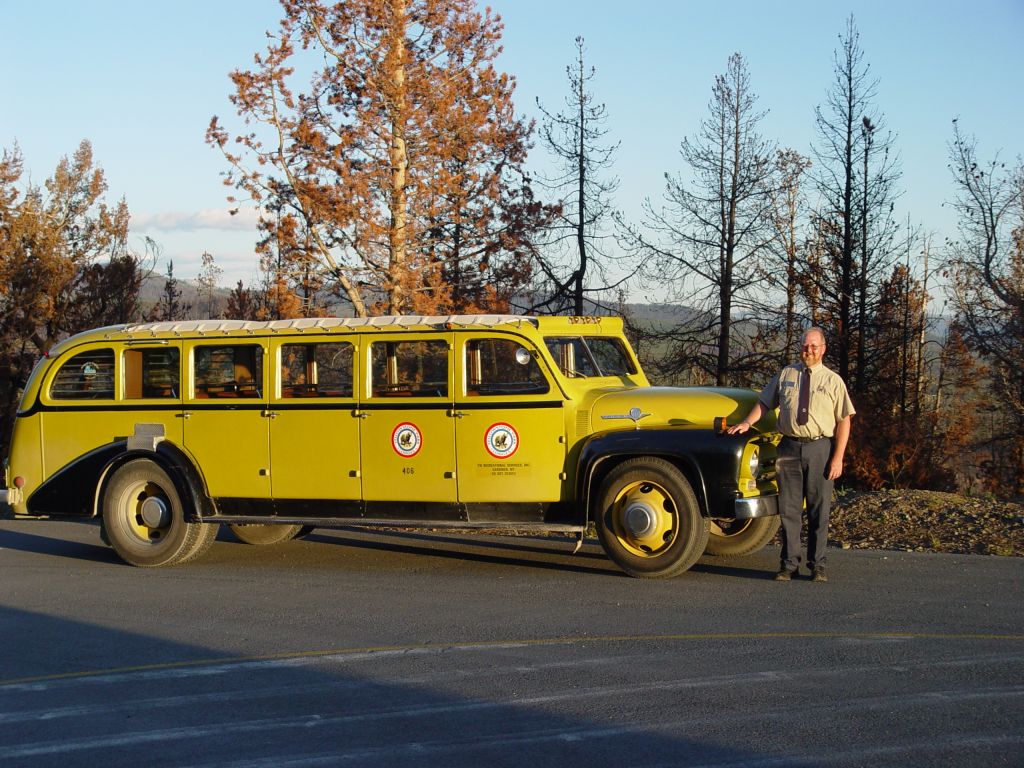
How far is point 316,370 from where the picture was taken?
35.1 feet

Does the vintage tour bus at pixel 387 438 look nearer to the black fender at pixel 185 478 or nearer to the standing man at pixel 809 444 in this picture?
the black fender at pixel 185 478

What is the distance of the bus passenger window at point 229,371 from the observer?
1086 centimetres

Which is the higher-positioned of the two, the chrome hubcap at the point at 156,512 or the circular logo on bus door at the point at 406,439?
the circular logo on bus door at the point at 406,439

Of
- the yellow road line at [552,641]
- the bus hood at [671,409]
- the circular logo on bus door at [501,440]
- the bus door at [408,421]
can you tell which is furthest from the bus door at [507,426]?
the yellow road line at [552,641]

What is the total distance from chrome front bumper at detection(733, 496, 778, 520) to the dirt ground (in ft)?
7.35

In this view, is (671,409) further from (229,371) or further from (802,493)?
(229,371)

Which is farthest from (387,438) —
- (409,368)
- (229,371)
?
(229,371)

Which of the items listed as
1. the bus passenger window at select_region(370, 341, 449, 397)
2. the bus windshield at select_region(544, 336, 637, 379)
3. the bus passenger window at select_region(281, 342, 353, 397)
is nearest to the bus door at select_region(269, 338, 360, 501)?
the bus passenger window at select_region(281, 342, 353, 397)

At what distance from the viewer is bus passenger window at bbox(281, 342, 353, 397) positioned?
34.6ft

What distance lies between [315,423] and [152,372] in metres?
1.94

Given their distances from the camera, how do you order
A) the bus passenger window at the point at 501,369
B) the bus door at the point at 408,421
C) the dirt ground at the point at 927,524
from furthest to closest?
the dirt ground at the point at 927,524 < the bus door at the point at 408,421 < the bus passenger window at the point at 501,369

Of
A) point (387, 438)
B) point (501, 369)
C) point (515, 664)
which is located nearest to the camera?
point (515, 664)

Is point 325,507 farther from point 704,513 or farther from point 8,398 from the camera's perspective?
point 8,398

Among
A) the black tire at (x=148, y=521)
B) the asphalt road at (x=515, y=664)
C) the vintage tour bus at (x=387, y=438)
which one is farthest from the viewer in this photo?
the black tire at (x=148, y=521)
